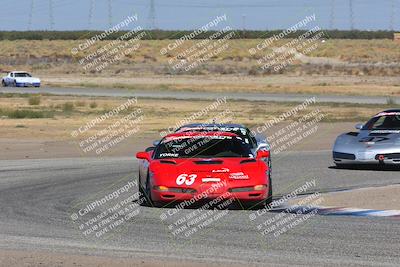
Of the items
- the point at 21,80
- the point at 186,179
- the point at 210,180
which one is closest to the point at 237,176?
the point at 210,180

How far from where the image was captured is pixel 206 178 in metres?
14.4

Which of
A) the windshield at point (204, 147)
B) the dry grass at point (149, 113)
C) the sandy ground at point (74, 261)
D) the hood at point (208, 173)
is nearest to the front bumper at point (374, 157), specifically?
the windshield at point (204, 147)

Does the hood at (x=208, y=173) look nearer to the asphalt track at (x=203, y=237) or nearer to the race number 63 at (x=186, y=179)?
the race number 63 at (x=186, y=179)

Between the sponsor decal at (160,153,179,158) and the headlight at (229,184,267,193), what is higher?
the sponsor decal at (160,153,179,158)

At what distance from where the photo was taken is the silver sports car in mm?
20344

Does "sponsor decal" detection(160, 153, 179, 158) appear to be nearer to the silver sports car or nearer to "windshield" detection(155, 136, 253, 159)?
"windshield" detection(155, 136, 253, 159)

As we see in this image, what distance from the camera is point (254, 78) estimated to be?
8006 cm

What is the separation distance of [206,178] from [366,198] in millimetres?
3042

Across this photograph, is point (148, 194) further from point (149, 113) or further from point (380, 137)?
point (149, 113)

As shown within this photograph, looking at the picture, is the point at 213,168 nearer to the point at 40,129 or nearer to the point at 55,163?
the point at 55,163

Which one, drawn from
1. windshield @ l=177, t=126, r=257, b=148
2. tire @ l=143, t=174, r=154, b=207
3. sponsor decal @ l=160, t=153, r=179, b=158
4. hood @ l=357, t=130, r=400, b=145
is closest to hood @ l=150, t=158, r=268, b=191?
tire @ l=143, t=174, r=154, b=207

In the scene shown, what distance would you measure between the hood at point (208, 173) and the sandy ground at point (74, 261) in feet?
13.2

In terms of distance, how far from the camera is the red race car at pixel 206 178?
14344 mm

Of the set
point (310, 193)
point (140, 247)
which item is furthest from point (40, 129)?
point (140, 247)
